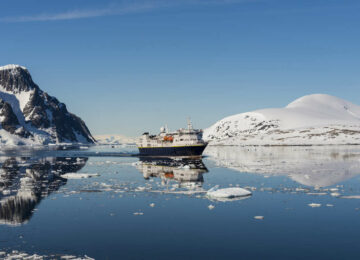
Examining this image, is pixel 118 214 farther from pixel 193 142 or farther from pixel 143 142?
pixel 143 142

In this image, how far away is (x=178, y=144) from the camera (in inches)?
4080

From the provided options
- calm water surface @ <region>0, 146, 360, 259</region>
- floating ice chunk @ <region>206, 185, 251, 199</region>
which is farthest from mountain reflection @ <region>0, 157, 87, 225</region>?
floating ice chunk @ <region>206, 185, 251, 199</region>

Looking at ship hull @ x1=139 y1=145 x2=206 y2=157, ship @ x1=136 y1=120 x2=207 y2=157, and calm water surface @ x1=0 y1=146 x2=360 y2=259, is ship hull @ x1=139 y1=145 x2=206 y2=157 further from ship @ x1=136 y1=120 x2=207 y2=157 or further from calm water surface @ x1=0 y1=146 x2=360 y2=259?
calm water surface @ x1=0 y1=146 x2=360 y2=259

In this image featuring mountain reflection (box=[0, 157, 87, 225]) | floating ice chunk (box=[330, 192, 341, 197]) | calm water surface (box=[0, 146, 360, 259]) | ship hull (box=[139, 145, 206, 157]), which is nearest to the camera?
calm water surface (box=[0, 146, 360, 259])

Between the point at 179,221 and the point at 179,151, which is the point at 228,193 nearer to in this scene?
the point at 179,221

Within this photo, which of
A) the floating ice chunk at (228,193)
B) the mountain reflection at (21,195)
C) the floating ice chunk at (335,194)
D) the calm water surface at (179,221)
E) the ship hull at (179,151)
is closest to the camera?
the calm water surface at (179,221)

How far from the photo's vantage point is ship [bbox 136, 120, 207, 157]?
334 feet

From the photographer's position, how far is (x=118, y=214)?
2789 cm

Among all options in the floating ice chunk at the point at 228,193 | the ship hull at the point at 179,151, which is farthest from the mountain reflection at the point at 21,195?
the ship hull at the point at 179,151

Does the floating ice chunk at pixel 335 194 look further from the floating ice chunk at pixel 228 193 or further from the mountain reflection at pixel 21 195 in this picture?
the mountain reflection at pixel 21 195

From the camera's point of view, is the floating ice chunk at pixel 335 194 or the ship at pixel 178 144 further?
the ship at pixel 178 144

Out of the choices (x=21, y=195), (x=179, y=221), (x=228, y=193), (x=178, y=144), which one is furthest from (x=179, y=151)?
(x=179, y=221)

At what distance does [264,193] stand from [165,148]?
7318 centimetres

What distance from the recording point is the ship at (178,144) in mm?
101831
